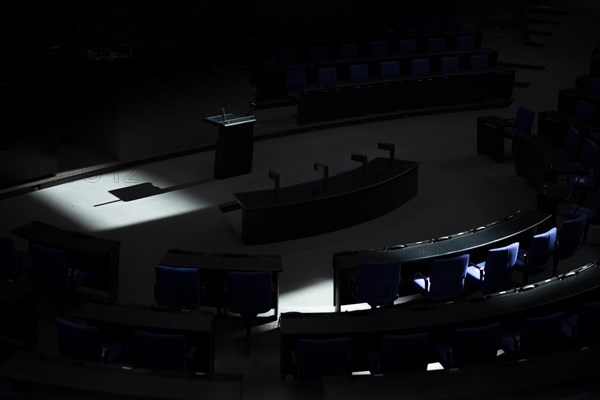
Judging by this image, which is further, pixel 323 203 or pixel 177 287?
pixel 323 203

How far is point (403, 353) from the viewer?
7191 mm

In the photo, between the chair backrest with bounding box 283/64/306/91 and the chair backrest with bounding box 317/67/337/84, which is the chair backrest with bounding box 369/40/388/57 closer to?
the chair backrest with bounding box 317/67/337/84

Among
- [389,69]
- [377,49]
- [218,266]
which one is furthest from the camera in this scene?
[377,49]

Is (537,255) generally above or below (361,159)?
below

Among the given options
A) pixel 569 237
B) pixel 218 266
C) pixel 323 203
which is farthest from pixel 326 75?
pixel 218 266

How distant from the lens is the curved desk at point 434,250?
8.91m

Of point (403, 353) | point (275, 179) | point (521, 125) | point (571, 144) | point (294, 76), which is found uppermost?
point (294, 76)

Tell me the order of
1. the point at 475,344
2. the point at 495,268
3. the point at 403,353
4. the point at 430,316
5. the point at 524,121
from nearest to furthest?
1. the point at 403,353
2. the point at 475,344
3. the point at 430,316
4. the point at 495,268
5. the point at 524,121

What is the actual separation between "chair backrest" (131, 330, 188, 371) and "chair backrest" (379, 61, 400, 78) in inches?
403

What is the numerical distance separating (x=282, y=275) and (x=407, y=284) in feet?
4.73

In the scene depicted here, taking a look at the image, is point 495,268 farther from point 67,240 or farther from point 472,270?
point 67,240

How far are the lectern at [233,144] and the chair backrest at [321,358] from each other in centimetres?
575

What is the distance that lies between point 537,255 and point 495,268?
0.62m

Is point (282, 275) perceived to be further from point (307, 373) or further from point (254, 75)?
point (254, 75)
